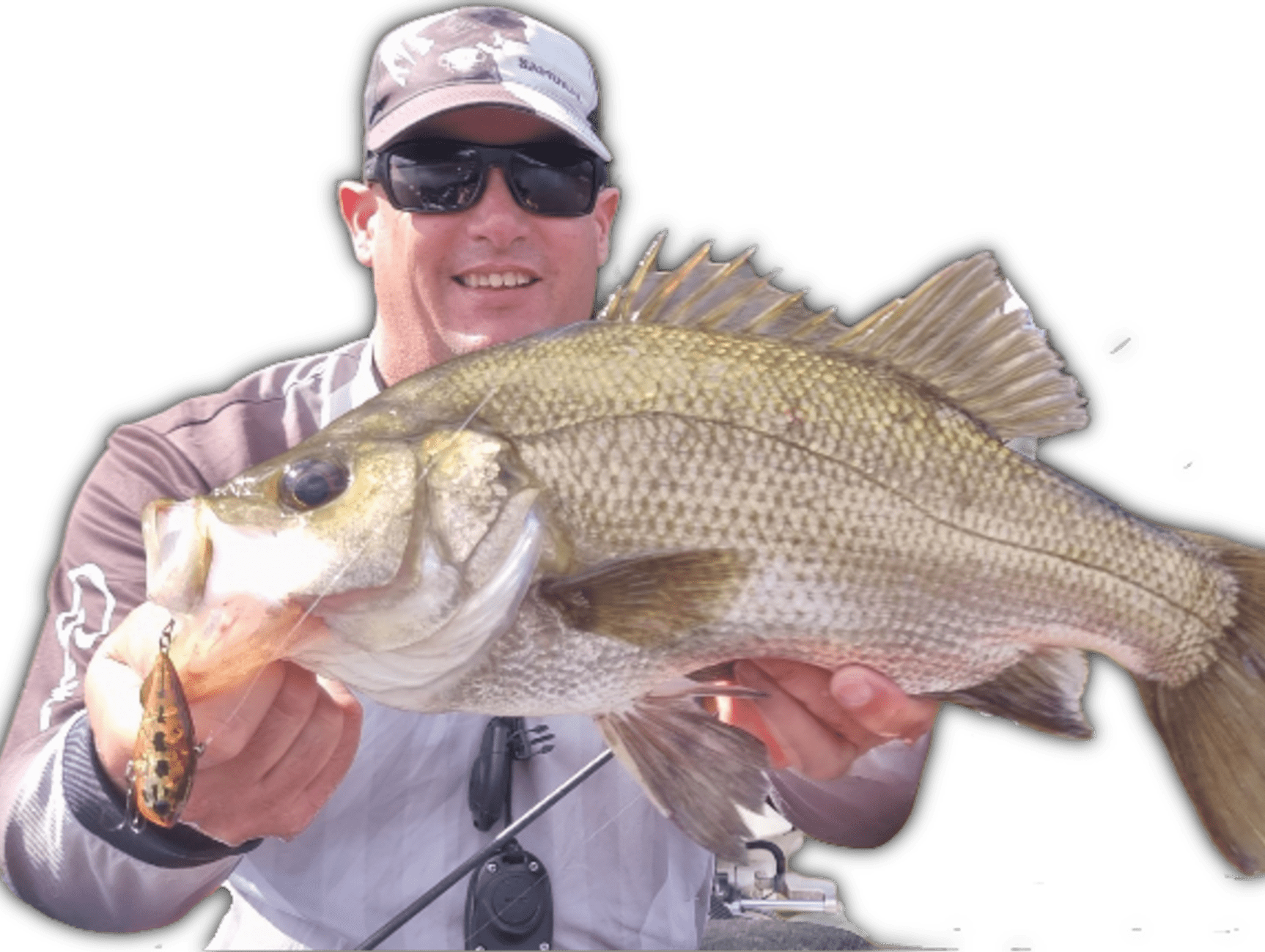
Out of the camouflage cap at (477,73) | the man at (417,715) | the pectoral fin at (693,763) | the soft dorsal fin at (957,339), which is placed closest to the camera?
the pectoral fin at (693,763)

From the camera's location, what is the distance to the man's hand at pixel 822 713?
190 cm

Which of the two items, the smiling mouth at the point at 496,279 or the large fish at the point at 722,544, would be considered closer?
the large fish at the point at 722,544

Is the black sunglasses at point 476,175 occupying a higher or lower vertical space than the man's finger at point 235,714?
higher

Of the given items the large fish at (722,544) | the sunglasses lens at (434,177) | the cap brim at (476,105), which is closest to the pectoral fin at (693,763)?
the large fish at (722,544)

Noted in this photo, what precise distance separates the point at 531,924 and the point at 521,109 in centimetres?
149

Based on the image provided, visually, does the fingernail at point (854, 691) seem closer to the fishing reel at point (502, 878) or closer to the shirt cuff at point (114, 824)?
the fishing reel at point (502, 878)

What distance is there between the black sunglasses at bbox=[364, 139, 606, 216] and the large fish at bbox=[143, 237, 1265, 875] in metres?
0.48

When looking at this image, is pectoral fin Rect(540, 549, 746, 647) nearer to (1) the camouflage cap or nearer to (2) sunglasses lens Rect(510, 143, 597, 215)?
(2) sunglasses lens Rect(510, 143, 597, 215)

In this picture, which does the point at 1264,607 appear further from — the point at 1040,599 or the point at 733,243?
the point at 733,243

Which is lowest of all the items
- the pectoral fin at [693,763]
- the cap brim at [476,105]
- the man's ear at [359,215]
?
the pectoral fin at [693,763]

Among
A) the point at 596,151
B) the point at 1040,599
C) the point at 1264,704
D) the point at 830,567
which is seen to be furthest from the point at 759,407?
the point at 1264,704

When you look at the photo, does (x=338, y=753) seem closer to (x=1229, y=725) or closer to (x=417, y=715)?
(x=417, y=715)

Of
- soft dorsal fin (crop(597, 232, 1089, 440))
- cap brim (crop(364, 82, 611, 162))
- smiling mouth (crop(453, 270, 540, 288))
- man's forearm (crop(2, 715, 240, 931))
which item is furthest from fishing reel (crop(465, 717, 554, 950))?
cap brim (crop(364, 82, 611, 162))

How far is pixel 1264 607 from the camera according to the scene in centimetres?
196
